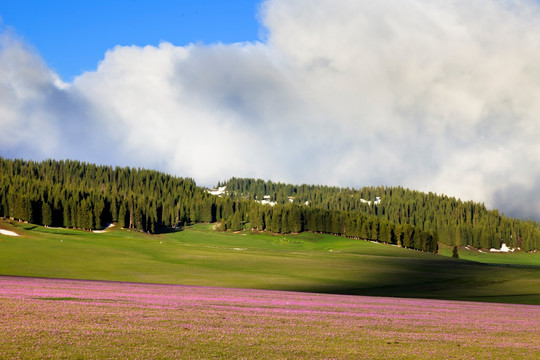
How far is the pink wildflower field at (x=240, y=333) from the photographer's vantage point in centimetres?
1641

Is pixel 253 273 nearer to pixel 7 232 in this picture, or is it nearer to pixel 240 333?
pixel 240 333

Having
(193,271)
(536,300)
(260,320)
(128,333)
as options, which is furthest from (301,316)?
→ (193,271)

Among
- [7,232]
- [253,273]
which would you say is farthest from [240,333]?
[7,232]

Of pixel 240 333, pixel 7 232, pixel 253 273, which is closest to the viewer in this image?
pixel 240 333

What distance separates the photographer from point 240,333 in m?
20.2

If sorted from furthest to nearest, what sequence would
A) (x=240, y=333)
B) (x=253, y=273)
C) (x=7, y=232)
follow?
1. (x=7, y=232)
2. (x=253, y=273)
3. (x=240, y=333)

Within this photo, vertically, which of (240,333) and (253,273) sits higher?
(240,333)

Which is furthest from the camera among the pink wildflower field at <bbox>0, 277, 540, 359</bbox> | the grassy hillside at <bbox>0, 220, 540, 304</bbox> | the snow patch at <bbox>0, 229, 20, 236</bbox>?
the snow patch at <bbox>0, 229, 20, 236</bbox>

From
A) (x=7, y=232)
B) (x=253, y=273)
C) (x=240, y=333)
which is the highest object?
(x=7, y=232)

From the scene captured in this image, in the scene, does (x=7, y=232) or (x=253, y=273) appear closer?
(x=253, y=273)

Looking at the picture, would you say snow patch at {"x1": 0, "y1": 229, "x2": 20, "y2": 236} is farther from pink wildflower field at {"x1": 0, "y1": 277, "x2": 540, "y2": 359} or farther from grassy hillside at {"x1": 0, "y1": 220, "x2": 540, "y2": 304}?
pink wildflower field at {"x1": 0, "y1": 277, "x2": 540, "y2": 359}

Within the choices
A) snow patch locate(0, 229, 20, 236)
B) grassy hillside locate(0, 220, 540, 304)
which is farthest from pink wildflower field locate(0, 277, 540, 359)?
snow patch locate(0, 229, 20, 236)

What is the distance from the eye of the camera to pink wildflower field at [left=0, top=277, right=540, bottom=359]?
16406 millimetres

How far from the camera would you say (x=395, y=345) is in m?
19.2
